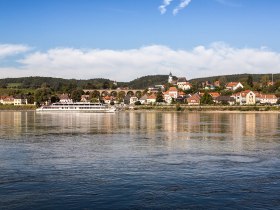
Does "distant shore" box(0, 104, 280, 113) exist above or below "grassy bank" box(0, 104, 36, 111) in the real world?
below

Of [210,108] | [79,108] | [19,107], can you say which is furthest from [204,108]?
[19,107]

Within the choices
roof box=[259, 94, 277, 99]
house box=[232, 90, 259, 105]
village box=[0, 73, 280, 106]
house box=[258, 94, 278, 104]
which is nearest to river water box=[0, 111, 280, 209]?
village box=[0, 73, 280, 106]

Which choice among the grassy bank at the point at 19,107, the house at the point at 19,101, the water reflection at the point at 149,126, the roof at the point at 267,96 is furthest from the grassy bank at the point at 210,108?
the house at the point at 19,101

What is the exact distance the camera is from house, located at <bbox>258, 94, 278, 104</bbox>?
154m

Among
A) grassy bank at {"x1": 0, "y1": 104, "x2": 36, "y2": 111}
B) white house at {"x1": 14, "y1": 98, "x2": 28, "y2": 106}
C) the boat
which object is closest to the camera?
the boat

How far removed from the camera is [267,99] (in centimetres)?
15500

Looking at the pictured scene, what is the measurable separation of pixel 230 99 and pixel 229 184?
140 m

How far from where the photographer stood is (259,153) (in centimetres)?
2830

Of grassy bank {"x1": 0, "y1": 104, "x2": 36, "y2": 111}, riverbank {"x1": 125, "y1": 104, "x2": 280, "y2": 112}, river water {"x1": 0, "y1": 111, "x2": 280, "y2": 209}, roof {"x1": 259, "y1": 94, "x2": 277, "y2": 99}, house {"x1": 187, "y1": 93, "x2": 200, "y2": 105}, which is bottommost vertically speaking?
river water {"x1": 0, "y1": 111, "x2": 280, "y2": 209}

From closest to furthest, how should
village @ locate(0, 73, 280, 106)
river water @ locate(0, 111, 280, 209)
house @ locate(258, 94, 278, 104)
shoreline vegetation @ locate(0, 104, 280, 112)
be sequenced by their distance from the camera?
river water @ locate(0, 111, 280, 209) < shoreline vegetation @ locate(0, 104, 280, 112) < house @ locate(258, 94, 278, 104) < village @ locate(0, 73, 280, 106)

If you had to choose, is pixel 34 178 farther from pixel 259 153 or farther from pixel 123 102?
pixel 123 102

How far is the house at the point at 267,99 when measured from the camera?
504 ft

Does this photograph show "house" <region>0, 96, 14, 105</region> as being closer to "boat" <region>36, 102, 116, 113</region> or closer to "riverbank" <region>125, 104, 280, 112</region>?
"boat" <region>36, 102, 116, 113</region>

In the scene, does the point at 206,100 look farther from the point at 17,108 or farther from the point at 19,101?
the point at 19,101
